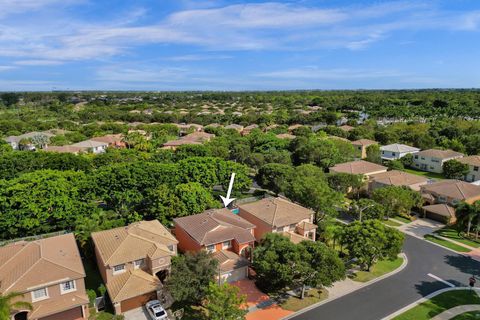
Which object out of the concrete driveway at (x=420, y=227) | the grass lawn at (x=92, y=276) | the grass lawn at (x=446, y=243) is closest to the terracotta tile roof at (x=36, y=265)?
the grass lawn at (x=92, y=276)

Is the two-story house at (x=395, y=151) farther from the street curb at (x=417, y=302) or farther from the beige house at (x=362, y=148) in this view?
the street curb at (x=417, y=302)

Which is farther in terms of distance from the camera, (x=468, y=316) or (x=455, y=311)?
(x=455, y=311)

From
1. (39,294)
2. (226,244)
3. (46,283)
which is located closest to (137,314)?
(46,283)

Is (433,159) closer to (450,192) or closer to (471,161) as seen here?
(471,161)

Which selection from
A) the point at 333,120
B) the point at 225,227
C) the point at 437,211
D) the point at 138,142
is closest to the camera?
the point at 225,227

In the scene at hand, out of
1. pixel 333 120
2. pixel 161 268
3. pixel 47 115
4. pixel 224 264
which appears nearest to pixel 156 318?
pixel 161 268

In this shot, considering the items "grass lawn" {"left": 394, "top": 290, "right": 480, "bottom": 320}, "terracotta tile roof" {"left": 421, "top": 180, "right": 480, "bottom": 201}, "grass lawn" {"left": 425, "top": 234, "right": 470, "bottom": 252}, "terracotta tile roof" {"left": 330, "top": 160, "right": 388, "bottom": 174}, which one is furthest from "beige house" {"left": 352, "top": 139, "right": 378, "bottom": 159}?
"grass lawn" {"left": 394, "top": 290, "right": 480, "bottom": 320}

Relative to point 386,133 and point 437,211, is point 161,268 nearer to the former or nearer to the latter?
point 437,211

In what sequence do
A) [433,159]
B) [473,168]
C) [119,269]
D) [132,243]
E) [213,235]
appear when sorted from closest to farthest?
[119,269] → [132,243] → [213,235] → [473,168] → [433,159]

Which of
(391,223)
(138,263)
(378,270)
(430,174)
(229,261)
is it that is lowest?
(378,270)
